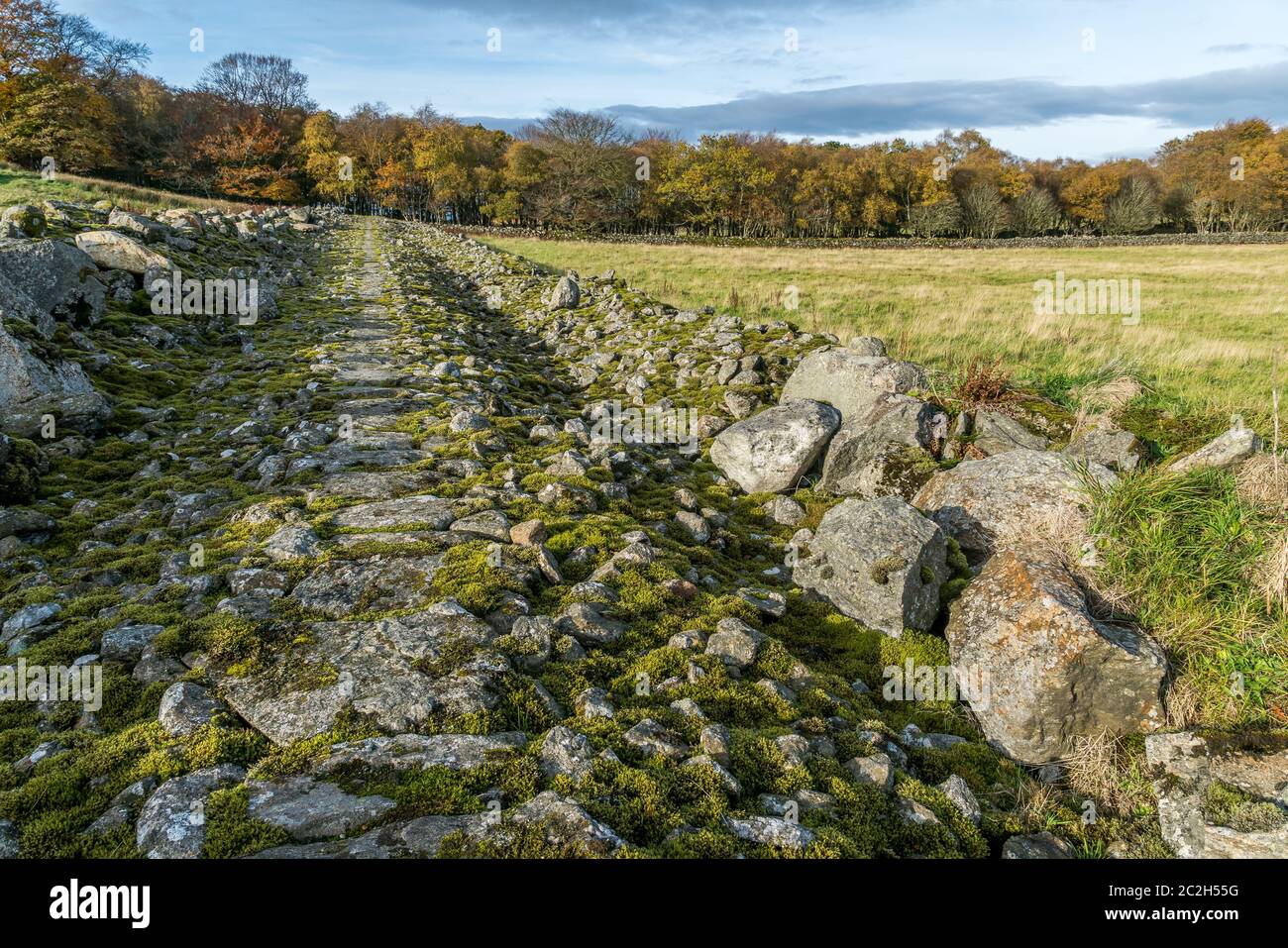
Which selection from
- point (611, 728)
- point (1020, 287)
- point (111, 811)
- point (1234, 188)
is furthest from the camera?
point (1234, 188)

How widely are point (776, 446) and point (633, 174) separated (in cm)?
8221

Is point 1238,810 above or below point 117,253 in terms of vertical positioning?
below

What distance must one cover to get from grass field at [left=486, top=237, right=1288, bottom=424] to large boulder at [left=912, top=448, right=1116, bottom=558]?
4345 mm

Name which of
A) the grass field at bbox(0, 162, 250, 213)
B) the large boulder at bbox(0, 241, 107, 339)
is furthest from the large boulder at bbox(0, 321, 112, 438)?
the grass field at bbox(0, 162, 250, 213)

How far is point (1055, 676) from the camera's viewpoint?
6.20m

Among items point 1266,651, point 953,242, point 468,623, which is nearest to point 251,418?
point 468,623

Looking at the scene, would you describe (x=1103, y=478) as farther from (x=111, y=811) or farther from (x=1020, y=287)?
(x=1020, y=287)

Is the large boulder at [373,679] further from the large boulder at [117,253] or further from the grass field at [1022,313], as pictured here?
the large boulder at [117,253]

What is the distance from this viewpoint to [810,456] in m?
11.8

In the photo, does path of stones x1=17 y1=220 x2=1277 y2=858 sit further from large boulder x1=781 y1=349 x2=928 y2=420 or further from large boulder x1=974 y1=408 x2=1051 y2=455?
large boulder x1=974 y1=408 x2=1051 y2=455

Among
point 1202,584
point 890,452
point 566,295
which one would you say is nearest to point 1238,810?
point 1202,584

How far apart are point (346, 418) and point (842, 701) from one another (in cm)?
1022

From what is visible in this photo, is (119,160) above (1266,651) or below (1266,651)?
above

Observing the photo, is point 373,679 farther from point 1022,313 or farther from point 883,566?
point 1022,313
